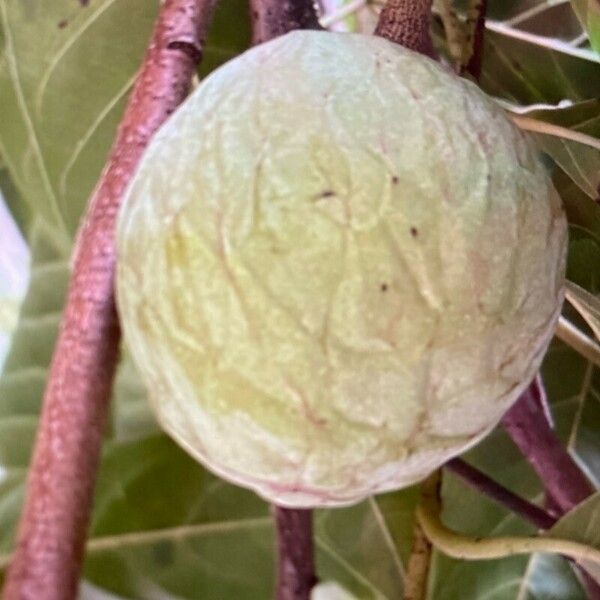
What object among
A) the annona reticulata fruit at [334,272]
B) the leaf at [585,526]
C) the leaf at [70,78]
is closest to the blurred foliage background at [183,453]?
the leaf at [70,78]

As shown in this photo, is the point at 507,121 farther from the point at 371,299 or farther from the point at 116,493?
the point at 116,493

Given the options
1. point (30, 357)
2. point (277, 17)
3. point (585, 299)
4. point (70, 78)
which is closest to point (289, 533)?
point (585, 299)

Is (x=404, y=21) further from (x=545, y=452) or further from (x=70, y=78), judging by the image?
(x=70, y=78)

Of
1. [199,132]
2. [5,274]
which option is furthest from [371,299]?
[5,274]

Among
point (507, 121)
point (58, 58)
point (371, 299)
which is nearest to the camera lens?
point (371, 299)

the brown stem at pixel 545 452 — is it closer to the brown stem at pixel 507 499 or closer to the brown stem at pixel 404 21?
the brown stem at pixel 507 499

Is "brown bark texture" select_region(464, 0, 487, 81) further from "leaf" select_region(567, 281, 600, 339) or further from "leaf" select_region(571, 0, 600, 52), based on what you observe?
"leaf" select_region(567, 281, 600, 339)
